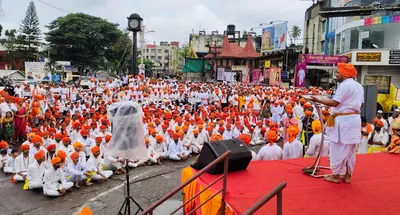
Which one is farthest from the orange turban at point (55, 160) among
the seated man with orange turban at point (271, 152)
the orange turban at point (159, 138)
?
the seated man with orange turban at point (271, 152)

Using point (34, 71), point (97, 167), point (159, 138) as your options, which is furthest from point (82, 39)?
point (97, 167)

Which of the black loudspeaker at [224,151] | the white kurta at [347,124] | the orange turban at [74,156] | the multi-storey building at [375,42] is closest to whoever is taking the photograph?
the white kurta at [347,124]

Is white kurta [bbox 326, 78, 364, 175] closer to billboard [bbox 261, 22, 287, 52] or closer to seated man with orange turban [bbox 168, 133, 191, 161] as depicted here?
seated man with orange turban [bbox 168, 133, 191, 161]

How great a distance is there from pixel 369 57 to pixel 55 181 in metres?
A: 22.6

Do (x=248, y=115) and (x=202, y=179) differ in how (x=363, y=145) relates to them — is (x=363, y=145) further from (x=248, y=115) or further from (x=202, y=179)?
(x=248, y=115)

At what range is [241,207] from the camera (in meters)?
3.25

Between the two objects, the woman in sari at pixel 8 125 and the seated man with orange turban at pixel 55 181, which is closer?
the seated man with orange turban at pixel 55 181

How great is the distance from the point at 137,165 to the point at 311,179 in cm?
524

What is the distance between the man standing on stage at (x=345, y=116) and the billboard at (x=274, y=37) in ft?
102

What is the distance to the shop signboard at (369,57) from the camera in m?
22.4

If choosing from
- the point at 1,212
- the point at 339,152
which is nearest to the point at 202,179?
→ the point at 339,152

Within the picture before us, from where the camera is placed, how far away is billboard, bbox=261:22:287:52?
112ft

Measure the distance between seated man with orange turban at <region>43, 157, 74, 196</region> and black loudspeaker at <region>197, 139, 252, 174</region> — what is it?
342 centimetres

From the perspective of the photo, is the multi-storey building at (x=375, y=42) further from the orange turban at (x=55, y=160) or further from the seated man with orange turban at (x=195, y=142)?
the orange turban at (x=55, y=160)
